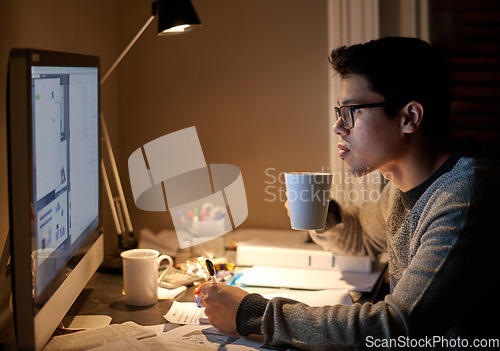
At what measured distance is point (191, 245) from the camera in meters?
1.84

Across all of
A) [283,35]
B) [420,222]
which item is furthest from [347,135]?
[283,35]

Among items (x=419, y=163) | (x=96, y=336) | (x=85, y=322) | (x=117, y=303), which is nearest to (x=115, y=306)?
(x=117, y=303)

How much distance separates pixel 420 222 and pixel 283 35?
115 centimetres

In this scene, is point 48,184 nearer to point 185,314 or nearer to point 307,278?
point 185,314

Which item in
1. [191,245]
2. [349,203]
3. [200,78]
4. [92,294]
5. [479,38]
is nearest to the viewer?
[92,294]

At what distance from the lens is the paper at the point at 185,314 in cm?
129

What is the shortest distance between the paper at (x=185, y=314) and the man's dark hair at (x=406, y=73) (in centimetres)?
67

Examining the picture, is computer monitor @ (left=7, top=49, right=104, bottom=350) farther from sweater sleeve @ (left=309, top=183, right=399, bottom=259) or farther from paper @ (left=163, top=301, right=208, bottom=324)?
sweater sleeve @ (left=309, top=183, right=399, bottom=259)

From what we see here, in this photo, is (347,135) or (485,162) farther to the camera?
(347,135)

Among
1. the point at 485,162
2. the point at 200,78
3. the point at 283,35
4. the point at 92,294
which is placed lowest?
the point at 92,294

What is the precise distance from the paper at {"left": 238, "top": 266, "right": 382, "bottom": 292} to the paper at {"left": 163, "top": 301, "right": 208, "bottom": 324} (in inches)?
8.5

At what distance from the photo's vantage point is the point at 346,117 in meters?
1.37

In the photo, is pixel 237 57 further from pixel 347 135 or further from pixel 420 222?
pixel 420 222

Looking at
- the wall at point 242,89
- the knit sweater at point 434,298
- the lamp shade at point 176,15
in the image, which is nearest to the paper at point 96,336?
the knit sweater at point 434,298
